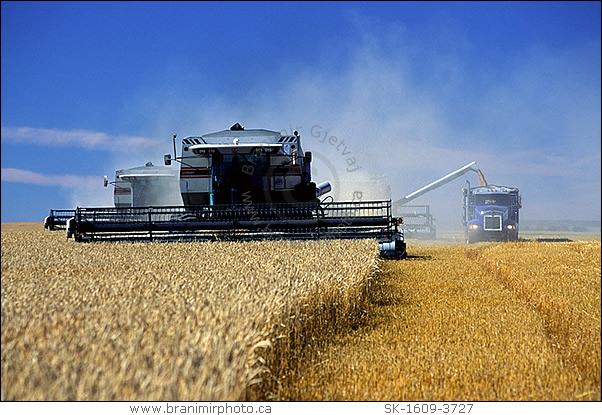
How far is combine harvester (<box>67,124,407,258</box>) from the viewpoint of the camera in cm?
1122

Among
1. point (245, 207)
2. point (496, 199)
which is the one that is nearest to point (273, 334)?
point (245, 207)

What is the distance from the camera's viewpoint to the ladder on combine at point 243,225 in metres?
11.2

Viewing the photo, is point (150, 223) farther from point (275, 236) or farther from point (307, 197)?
point (307, 197)

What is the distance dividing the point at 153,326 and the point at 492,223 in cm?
2152

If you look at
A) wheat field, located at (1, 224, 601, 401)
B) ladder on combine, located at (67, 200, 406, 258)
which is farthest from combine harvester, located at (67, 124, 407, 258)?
wheat field, located at (1, 224, 601, 401)

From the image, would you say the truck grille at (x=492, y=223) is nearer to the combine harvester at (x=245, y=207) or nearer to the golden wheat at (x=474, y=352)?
the combine harvester at (x=245, y=207)

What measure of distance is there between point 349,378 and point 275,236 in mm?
7104

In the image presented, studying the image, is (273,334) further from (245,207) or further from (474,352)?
(245,207)

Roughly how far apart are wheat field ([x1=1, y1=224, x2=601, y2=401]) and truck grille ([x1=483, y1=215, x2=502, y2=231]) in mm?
16161

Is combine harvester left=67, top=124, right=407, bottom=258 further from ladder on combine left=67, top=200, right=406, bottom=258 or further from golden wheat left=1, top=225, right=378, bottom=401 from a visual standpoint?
golden wheat left=1, top=225, right=378, bottom=401

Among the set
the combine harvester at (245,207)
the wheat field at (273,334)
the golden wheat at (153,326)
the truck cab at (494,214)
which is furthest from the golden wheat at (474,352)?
the truck cab at (494,214)

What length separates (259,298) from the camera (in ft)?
13.0

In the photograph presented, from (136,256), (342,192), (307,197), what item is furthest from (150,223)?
(342,192)

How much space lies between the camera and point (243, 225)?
11.1m
